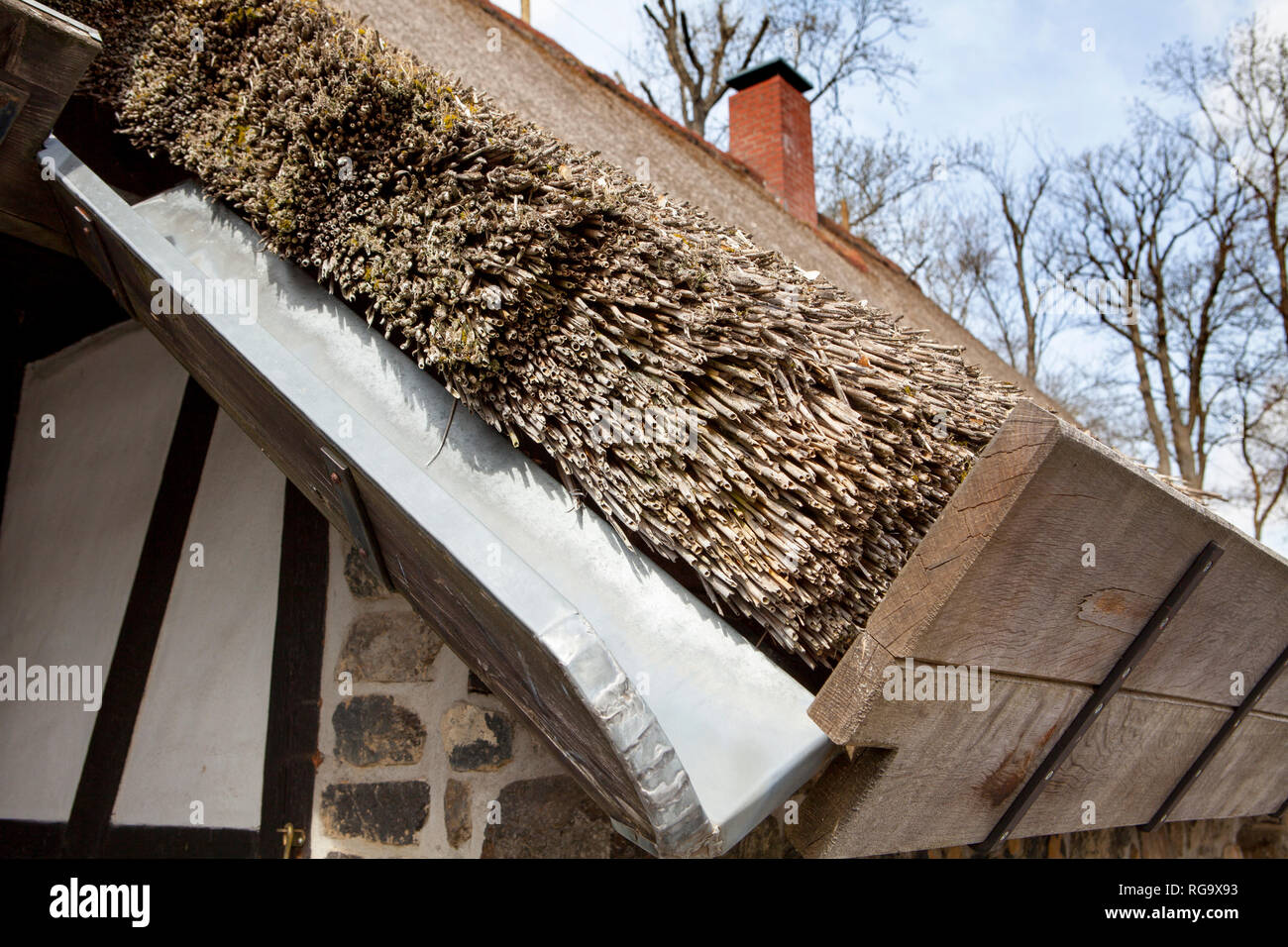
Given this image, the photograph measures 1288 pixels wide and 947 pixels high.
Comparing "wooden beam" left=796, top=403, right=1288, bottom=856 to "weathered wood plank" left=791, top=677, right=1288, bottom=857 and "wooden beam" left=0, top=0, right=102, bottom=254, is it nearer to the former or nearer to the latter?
"weathered wood plank" left=791, top=677, right=1288, bottom=857

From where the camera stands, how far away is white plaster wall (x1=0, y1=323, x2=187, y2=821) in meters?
2.49

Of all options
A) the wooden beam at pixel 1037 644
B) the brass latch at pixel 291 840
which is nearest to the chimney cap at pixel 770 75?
the wooden beam at pixel 1037 644

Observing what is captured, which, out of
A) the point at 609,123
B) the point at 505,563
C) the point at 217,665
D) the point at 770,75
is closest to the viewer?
the point at 505,563

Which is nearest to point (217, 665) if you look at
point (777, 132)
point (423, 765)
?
point (423, 765)

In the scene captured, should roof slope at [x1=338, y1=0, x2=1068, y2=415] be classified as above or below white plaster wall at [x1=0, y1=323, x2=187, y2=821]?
above

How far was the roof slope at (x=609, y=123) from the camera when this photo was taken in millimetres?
2605

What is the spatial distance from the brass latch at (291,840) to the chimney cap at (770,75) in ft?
17.5

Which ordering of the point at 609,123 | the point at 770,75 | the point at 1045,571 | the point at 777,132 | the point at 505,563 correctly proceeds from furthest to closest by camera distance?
the point at 770,75 < the point at 777,132 < the point at 609,123 < the point at 1045,571 < the point at 505,563

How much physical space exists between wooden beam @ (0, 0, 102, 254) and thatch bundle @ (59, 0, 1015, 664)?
25 cm

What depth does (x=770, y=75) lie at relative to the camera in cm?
576

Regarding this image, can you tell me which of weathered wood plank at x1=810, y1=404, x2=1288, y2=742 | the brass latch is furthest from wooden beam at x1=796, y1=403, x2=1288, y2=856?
the brass latch

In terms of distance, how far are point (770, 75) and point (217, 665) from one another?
→ 510 centimetres

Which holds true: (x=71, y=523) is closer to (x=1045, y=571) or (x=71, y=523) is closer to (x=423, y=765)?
(x=423, y=765)
